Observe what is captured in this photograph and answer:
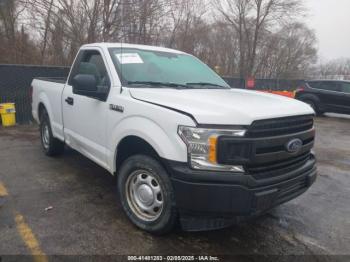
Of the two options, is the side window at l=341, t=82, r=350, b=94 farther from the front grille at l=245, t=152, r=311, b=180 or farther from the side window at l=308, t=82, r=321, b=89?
the front grille at l=245, t=152, r=311, b=180

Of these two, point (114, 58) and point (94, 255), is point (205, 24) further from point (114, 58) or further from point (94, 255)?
point (94, 255)

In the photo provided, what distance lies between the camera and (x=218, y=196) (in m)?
2.41

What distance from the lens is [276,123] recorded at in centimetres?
259

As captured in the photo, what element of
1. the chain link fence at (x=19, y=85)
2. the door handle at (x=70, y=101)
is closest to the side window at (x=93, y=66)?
the door handle at (x=70, y=101)

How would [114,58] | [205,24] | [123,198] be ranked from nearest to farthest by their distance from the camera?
[123,198] → [114,58] → [205,24]

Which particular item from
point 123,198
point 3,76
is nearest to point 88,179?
point 123,198

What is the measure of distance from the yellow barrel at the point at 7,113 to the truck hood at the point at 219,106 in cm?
676

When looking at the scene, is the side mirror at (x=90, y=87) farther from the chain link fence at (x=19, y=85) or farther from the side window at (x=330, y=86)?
the side window at (x=330, y=86)

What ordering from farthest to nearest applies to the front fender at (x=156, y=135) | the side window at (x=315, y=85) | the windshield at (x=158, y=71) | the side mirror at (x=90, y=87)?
1. the side window at (x=315, y=85)
2. the windshield at (x=158, y=71)
3. the side mirror at (x=90, y=87)
4. the front fender at (x=156, y=135)

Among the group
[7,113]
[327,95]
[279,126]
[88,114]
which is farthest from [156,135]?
[327,95]

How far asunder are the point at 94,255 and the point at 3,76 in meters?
7.72

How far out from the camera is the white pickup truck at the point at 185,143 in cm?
241

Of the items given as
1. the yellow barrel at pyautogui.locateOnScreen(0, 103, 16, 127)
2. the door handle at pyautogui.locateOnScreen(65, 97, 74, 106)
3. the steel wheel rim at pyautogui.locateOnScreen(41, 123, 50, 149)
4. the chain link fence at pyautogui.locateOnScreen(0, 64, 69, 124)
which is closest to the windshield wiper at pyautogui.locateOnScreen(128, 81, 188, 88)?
the door handle at pyautogui.locateOnScreen(65, 97, 74, 106)

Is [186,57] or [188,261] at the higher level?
[186,57]
